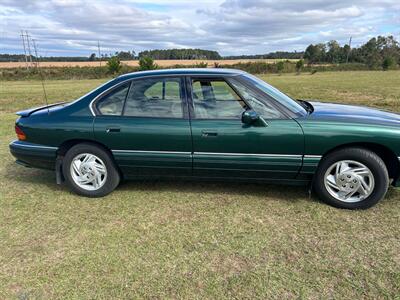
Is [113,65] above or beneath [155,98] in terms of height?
beneath

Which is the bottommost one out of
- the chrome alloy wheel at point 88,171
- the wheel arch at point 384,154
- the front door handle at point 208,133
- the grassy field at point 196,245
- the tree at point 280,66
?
the tree at point 280,66

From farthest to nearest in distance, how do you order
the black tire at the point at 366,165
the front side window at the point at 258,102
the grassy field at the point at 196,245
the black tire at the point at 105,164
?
the black tire at the point at 105,164
the front side window at the point at 258,102
the black tire at the point at 366,165
the grassy field at the point at 196,245

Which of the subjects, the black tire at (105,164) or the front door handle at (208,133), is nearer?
the front door handle at (208,133)

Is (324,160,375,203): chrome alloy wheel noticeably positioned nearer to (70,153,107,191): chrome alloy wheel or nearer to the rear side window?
the rear side window

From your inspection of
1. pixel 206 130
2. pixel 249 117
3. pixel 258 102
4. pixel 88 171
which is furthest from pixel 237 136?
pixel 88 171

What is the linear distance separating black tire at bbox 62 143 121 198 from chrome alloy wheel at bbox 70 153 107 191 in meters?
0.04

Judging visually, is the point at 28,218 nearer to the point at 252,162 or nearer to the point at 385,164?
the point at 252,162

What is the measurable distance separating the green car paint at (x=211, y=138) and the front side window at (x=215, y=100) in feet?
0.24

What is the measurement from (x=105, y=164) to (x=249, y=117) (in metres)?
1.83

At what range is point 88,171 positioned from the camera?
410cm

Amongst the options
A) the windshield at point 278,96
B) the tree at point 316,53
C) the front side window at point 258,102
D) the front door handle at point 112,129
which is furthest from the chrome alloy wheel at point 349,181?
the tree at point 316,53

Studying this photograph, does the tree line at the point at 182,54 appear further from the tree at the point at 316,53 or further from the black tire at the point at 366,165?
the black tire at the point at 366,165

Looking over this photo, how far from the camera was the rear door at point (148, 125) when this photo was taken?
12.4 ft

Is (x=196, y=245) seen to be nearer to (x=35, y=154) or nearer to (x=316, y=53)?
(x=35, y=154)
